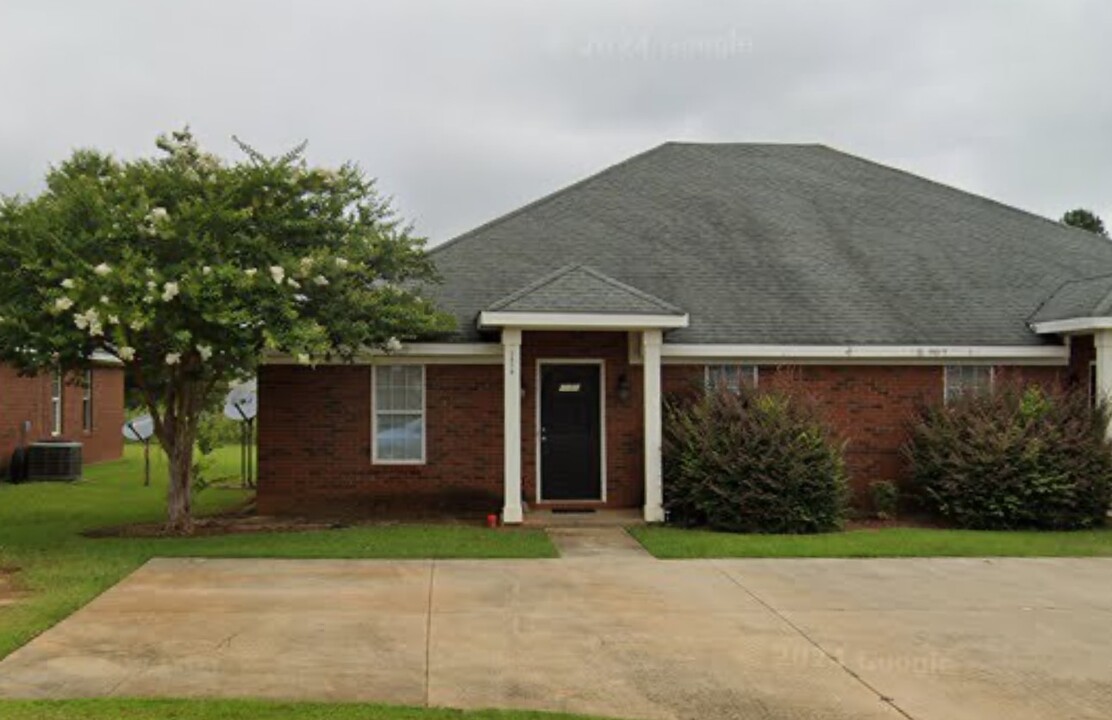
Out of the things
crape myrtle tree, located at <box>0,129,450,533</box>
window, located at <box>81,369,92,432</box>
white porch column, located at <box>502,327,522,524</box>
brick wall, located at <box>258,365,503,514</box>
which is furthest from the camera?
window, located at <box>81,369,92,432</box>

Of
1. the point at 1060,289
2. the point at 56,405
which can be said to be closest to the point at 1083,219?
the point at 1060,289

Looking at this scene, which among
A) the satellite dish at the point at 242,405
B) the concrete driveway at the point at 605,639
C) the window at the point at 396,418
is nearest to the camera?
the concrete driveway at the point at 605,639

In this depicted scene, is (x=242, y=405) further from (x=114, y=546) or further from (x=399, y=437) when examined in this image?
(x=114, y=546)

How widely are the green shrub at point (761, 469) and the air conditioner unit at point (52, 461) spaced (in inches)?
557

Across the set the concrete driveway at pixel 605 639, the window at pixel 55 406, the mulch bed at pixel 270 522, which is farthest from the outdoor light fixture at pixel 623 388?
the window at pixel 55 406

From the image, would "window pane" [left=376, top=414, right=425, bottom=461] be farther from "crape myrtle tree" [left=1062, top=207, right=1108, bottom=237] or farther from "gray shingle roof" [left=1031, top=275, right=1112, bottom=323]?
"crape myrtle tree" [left=1062, top=207, right=1108, bottom=237]

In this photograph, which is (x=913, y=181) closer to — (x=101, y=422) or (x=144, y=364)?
(x=144, y=364)

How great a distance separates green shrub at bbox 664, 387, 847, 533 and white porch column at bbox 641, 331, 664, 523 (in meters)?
0.24

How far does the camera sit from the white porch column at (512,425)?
14219mm

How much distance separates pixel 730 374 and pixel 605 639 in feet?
27.4

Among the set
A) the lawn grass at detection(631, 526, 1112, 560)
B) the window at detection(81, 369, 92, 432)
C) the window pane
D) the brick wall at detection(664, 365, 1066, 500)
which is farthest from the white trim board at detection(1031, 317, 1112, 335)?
the window at detection(81, 369, 92, 432)

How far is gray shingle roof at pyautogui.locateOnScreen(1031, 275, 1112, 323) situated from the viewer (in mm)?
15073

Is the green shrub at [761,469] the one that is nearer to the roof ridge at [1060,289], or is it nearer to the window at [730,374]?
the window at [730,374]

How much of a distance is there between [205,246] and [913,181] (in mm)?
14260
